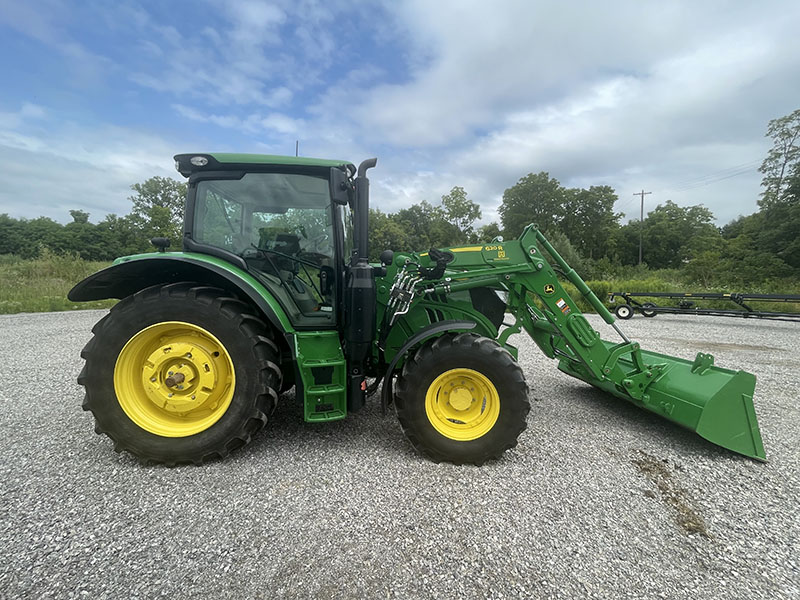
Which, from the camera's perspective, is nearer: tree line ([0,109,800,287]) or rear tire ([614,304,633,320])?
rear tire ([614,304,633,320])

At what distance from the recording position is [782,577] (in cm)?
161

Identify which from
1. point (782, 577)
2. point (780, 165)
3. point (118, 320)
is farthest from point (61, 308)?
point (780, 165)

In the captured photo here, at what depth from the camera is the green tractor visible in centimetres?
245

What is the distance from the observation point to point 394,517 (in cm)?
199

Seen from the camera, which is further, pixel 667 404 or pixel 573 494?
pixel 667 404

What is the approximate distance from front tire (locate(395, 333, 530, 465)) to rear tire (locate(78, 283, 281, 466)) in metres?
0.99

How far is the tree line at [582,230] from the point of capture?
20.5m

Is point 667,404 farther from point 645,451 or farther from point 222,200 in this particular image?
point 222,200

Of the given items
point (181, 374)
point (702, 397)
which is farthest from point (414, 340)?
point (702, 397)

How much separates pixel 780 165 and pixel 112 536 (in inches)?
1430

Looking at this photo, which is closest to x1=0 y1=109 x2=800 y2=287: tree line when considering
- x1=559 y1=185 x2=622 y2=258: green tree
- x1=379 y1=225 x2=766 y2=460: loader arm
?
x1=559 y1=185 x2=622 y2=258: green tree

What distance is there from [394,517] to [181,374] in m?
1.72

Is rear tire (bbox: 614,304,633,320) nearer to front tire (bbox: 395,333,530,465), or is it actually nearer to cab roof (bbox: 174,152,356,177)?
front tire (bbox: 395,333,530,465)

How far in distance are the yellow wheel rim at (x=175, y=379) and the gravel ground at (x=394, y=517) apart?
1.05 feet
